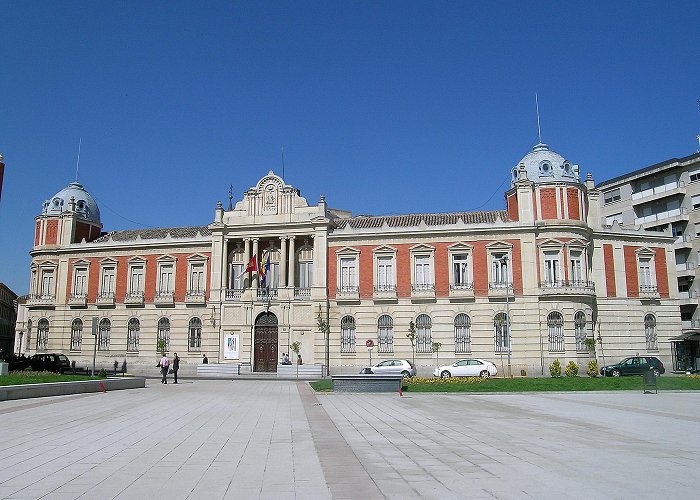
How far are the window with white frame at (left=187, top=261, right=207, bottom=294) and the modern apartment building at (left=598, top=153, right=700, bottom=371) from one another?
34.5 m

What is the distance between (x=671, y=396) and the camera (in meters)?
24.5

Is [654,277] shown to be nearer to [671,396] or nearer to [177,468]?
[671,396]

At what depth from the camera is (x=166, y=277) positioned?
165 feet

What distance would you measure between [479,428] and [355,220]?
3621cm

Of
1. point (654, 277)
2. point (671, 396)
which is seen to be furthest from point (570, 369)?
point (671, 396)

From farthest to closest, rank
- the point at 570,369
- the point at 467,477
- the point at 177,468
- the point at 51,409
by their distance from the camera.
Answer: the point at 570,369, the point at 51,409, the point at 177,468, the point at 467,477

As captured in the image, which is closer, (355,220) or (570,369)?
(570,369)

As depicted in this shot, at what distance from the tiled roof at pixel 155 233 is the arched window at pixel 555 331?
2819cm

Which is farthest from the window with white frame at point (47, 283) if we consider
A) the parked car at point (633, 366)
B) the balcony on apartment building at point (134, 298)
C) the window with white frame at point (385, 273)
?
the parked car at point (633, 366)

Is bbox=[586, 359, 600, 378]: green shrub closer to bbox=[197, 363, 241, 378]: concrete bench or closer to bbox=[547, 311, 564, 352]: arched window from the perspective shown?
bbox=[547, 311, 564, 352]: arched window

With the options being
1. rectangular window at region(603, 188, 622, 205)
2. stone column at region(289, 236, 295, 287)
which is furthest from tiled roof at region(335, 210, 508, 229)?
rectangular window at region(603, 188, 622, 205)

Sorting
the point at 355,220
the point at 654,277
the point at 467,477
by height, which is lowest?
the point at 467,477

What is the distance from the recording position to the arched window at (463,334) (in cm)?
4344

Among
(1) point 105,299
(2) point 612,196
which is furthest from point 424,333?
(2) point 612,196
